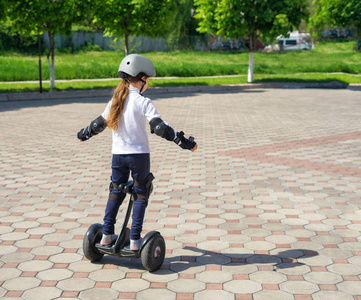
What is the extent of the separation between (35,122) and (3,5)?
739 centimetres

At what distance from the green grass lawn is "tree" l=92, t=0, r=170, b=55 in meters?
2.45

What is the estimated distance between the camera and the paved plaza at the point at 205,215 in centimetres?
378

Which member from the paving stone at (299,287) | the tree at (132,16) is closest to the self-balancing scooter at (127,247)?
the paving stone at (299,287)

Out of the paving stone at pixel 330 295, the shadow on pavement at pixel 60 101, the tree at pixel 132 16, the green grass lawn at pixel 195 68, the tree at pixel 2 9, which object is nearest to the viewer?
the paving stone at pixel 330 295

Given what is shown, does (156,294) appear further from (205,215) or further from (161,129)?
(205,215)

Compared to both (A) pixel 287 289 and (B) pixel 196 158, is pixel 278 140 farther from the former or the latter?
(A) pixel 287 289

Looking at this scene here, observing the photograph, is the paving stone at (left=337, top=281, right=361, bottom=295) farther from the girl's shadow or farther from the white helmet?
the white helmet

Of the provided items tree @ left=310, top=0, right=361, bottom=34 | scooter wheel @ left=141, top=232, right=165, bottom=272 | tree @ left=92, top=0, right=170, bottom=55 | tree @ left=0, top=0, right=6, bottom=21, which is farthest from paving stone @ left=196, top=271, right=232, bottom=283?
tree @ left=310, top=0, right=361, bottom=34

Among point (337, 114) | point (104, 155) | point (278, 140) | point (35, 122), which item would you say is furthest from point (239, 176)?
point (337, 114)

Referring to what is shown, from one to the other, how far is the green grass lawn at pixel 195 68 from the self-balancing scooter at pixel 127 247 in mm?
17098

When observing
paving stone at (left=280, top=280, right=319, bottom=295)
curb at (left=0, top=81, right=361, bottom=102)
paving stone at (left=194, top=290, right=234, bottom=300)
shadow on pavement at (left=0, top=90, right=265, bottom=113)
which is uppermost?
curb at (left=0, top=81, right=361, bottom=102)

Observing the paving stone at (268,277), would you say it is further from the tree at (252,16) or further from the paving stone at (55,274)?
the tree at (252,16)

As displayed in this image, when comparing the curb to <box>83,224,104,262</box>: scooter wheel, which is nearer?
<box>83,224,104,262</box>: scooter wheel

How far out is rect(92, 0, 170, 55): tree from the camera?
2202 cm
